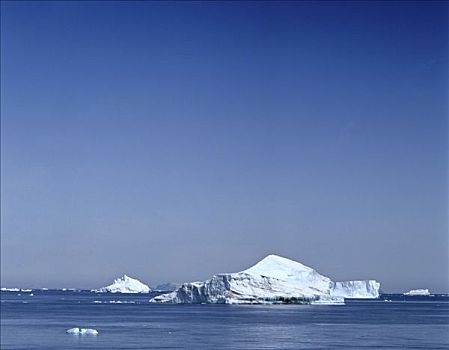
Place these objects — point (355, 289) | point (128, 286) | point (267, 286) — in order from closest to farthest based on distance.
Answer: point (267, 286) < point (355, 289) < point (128, 286)

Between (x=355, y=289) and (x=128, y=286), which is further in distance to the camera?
(x=128, y=286)

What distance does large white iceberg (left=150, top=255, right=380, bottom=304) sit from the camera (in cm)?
7631

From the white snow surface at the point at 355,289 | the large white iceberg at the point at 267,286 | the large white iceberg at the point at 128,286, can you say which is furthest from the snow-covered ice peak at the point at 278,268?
the large white iceberg at the point at 128,286

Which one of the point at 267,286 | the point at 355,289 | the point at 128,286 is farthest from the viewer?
the point at 128,286

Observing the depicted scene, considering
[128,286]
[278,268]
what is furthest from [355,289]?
[128,286]

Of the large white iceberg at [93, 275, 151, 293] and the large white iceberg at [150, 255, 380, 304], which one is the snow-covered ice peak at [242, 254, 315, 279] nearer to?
the large white iceberg at [150, 255, 380, 304]

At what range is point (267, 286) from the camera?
7781 cm

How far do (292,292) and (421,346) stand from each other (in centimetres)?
4247

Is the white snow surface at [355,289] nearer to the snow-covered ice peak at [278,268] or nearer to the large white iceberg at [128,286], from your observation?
the snow-covered ice peak at [278,268]

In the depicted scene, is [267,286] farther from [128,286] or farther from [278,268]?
[128,286]

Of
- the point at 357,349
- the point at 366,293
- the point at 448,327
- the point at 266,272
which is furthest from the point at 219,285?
the point at 357,349

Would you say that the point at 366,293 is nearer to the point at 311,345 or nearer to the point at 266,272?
the point at 266,272

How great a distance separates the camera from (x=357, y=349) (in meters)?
34.2

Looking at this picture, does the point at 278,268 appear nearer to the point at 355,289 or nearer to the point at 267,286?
the point at 267,286
